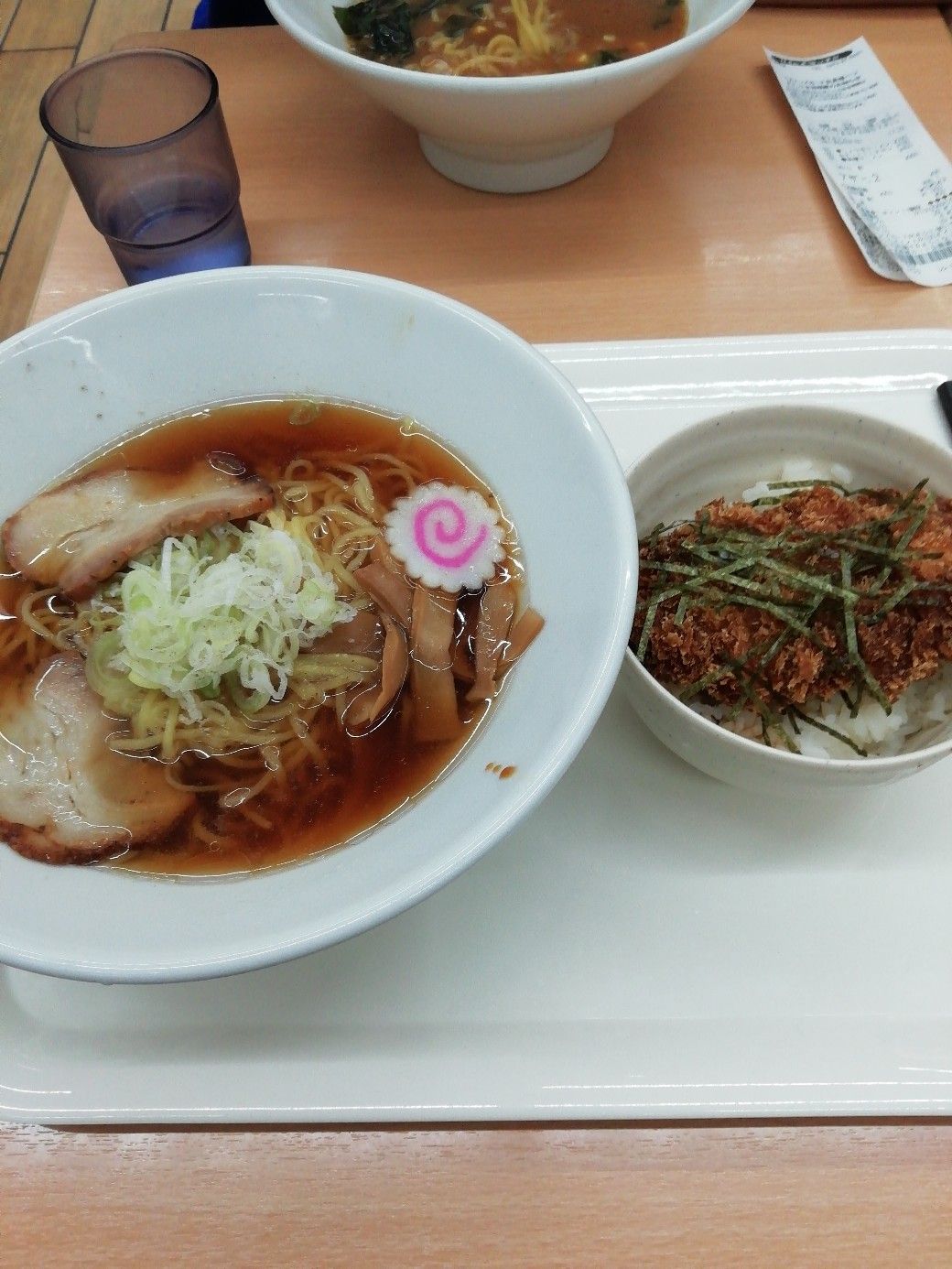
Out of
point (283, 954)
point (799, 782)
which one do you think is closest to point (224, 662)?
point (283, 954)

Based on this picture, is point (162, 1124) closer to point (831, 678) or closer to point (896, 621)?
point (831, 678)

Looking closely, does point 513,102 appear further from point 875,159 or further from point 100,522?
point 100,522

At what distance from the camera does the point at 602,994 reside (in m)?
0.98

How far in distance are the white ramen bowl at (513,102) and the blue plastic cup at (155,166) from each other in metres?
0.24

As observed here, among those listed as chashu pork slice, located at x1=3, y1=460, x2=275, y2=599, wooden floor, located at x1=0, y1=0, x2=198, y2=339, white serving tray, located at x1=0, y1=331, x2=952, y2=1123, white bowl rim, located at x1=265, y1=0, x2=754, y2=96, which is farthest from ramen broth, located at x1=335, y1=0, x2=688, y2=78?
wooden floor, located at x1=0, y1=0, x2=198, y2=339

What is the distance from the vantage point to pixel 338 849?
37.5 inches

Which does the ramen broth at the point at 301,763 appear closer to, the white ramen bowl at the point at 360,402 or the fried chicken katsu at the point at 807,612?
the white ramen bowl at the point at 360,402

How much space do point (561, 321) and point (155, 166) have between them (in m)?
0.82

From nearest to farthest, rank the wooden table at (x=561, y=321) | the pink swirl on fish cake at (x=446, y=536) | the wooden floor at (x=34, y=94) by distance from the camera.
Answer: the wooden table at (x=561, y=321)
the pink swirl on fish cake at (x=446, y=536)
the wooden floor at (x=34, y=94)

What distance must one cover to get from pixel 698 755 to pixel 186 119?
5.19 ft

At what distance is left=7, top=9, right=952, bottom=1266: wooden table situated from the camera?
0.88 m

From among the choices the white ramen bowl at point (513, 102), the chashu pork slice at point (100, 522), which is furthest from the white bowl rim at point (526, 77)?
the chashu pork slice at point (100, 522)

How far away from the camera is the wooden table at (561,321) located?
0.88 m

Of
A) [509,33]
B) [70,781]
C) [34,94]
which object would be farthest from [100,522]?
[34,94]
